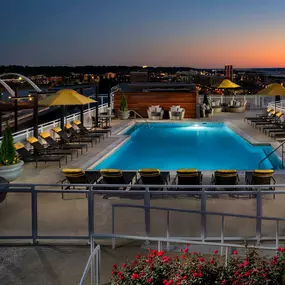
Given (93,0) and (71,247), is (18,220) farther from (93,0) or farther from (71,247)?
(93,0)

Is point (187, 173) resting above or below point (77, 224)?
above

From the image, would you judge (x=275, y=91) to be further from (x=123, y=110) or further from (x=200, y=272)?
(x=200, y=272)

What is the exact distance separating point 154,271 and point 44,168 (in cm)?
828

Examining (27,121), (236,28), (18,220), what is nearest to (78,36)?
(27,121)

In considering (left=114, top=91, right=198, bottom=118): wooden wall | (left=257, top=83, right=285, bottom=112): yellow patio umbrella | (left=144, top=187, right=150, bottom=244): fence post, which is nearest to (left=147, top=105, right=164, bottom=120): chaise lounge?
(left=114, top=91, right=198, bottom=118): wooden wall

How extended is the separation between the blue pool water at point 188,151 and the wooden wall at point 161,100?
3.11 meters

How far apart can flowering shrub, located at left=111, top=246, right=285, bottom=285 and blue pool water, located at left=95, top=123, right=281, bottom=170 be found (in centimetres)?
913

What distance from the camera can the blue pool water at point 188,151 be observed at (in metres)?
14.6

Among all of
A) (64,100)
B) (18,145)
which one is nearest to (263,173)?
(18,145)

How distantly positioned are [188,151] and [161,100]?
30.5 feet

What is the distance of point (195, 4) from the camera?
115ft

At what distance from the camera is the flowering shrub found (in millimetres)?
4113

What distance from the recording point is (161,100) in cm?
2600

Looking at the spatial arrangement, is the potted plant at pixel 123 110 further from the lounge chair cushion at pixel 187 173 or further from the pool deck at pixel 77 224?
the pool deck at pixel 77 224
